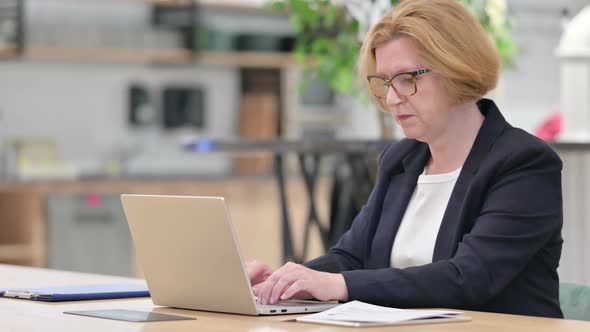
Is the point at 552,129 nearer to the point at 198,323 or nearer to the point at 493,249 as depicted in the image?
the point at 493,249

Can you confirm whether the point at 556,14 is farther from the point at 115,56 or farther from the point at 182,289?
the point at 182,289

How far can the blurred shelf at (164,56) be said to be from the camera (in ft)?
23.7

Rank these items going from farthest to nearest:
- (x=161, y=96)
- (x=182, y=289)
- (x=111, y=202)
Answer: (x=161, y=96), (x=111, y=202), (x=182, y=289)

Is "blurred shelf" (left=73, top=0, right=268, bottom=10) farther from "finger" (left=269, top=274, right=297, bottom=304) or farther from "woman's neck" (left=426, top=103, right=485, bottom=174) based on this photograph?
"finger" (left=269, top=274, right=297, bottom=304)

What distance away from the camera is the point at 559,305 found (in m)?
1.98

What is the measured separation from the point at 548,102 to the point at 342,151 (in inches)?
190

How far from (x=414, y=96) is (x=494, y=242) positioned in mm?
335

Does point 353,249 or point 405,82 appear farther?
point 353,249

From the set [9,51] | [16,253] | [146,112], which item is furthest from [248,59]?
[16,253]

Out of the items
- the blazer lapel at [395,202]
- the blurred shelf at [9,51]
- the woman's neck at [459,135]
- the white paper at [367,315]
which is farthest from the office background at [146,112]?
the white paper at [367,315]

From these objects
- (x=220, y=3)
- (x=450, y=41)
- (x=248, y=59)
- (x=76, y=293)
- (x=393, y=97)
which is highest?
(x=220, y=3)

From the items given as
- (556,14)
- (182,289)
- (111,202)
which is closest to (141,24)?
(111,202)

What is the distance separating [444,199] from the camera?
2.18 metres

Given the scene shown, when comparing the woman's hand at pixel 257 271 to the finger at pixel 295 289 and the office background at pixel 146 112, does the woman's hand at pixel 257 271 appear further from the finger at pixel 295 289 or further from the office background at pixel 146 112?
the office background at pixel 146 112
